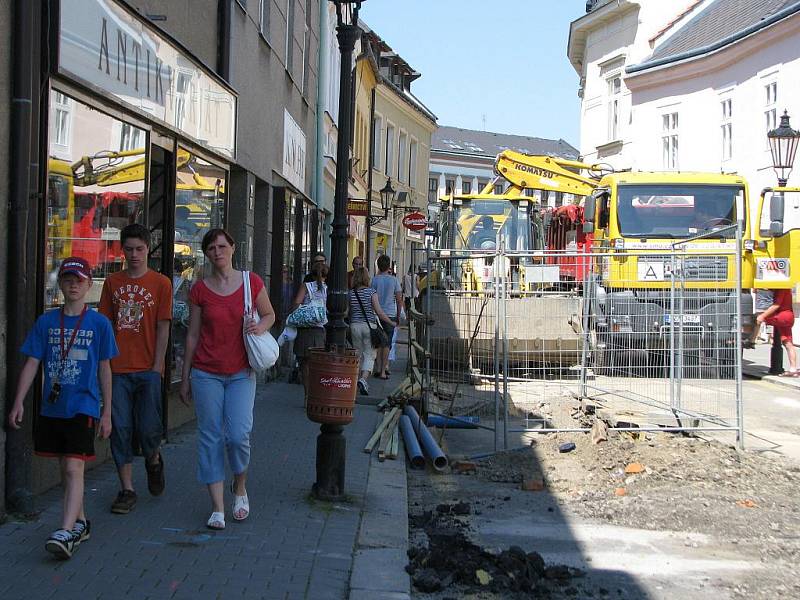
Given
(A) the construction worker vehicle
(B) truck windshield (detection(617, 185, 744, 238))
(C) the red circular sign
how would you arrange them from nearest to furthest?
(A) the construction worker vehicle < (B) truck windshield (detection(617, 185, 744, 238)) < (C) the red circular sign

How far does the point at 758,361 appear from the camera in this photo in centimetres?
2267

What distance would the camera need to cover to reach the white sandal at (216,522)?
6250 millimetres

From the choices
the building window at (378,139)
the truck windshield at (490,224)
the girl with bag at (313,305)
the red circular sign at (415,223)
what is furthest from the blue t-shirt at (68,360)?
A: the building window at (378,139)

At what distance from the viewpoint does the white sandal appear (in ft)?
20.5

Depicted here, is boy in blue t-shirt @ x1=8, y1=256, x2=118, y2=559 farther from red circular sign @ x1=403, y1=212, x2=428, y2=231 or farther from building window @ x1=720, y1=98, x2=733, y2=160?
building window @ x1=720, y1=98, x2=733, y2=160

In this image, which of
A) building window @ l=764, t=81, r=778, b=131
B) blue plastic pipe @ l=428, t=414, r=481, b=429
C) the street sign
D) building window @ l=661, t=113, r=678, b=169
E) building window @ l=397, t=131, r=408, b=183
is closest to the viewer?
blue plastic pipe @ l=428, t=414, r=481, b=429

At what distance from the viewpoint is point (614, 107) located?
38.3m

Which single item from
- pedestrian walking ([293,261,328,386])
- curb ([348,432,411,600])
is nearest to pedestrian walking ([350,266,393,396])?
pedestrian walking ([293,261,328,386])

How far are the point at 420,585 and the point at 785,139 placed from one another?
16.7m

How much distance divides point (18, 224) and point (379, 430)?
4679 millimetres

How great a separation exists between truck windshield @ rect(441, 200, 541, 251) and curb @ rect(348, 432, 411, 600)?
44.3 feet

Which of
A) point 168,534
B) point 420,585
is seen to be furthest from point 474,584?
point 168,534

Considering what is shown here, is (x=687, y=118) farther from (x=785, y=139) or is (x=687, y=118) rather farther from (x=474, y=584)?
(x=474, y=584)

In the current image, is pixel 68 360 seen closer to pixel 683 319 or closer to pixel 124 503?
pixel 124 503
